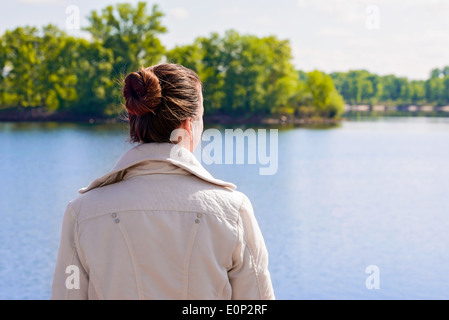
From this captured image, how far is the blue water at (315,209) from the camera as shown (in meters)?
18.0

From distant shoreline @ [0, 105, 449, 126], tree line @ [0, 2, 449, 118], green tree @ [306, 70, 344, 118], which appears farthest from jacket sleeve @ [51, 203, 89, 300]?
green tree @ [306, 70, 344, 118]

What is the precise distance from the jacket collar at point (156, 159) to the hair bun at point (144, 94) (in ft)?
0.32

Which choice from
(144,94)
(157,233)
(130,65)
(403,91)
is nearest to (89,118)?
(130,65)

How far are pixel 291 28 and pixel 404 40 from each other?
48.2 ft

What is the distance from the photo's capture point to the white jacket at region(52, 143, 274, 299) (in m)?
1.46

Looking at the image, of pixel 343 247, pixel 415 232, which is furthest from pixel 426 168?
pixel 343 247

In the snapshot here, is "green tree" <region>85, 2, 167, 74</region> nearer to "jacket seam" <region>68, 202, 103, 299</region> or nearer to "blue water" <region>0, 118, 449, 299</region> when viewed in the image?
"blue water" <region>0, 118, 449, 299</region>

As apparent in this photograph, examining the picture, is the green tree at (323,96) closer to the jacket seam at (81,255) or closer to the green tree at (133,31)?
the green tree at (133,31)

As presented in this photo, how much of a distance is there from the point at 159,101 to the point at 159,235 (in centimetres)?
34

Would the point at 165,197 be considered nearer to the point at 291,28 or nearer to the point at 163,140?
the point at 163,140

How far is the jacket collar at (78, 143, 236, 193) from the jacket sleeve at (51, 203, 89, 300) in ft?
0.31

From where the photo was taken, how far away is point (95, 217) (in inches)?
57.8

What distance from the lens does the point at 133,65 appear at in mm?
57031
